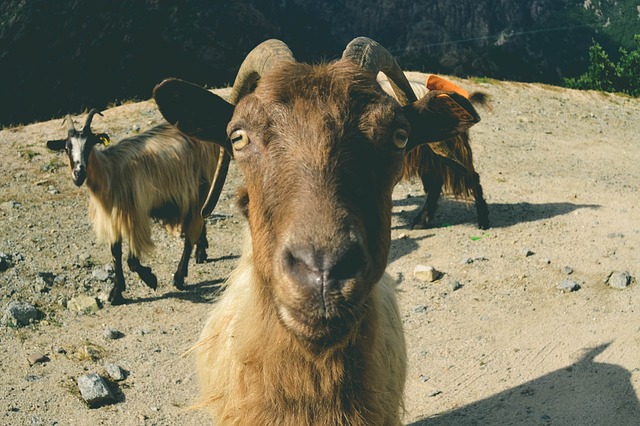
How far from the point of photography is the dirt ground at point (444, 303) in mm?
5254

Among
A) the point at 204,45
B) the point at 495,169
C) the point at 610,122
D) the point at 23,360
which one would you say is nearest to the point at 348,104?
the point at 23,360

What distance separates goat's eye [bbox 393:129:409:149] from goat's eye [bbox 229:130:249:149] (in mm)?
686

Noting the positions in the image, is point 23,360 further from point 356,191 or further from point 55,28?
point 55,28

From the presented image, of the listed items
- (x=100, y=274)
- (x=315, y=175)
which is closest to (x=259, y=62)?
(x=315, y=175)

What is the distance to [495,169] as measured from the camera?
11945 millimetres

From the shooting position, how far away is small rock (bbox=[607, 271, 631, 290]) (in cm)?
689

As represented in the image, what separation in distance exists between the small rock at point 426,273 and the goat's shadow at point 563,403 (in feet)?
7.15

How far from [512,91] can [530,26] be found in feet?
119

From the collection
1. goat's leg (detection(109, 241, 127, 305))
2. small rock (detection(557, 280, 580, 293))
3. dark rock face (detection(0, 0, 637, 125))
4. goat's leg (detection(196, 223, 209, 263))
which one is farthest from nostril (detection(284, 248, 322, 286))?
dark rock face (detection(0, 0, 637, 125))

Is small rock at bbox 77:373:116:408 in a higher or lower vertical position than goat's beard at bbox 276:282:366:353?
lower

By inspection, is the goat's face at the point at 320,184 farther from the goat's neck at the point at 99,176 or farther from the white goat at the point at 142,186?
Result: the goat's neck at the point at 99,176

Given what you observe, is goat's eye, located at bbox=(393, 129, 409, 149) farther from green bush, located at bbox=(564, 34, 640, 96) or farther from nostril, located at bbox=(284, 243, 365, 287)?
green bush, located at bbox=(564, 34, 640, 96)

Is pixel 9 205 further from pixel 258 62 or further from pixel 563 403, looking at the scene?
pixel 563 403

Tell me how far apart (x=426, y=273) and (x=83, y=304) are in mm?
3916
